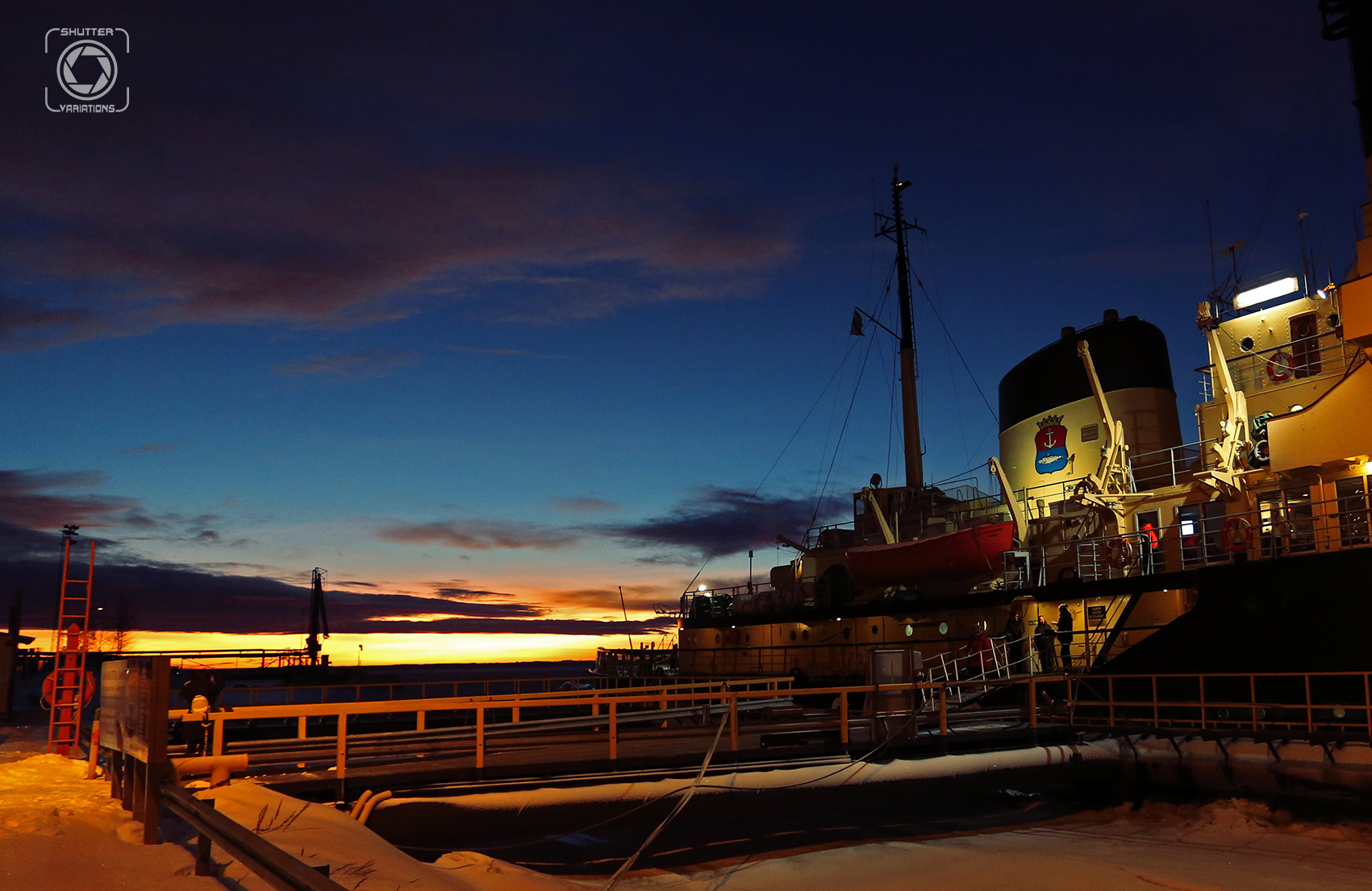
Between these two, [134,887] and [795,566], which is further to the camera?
[795,566]

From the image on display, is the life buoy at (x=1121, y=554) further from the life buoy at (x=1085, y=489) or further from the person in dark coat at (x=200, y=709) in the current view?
the person in dark coat at (x=200, y=709)

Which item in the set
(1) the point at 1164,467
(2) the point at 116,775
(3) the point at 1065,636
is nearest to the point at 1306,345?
(1) the point at 1164,467

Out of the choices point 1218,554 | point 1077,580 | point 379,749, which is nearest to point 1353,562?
point 1218,554

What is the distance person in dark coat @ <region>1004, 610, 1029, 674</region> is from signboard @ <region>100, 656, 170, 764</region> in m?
17.7

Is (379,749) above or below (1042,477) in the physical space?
below

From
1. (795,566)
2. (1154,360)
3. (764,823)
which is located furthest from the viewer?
(795,566)

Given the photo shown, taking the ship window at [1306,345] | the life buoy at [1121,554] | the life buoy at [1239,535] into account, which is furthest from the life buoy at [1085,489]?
the ship window at [1306,345]

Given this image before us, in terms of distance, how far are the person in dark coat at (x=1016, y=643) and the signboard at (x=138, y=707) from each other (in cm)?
1774

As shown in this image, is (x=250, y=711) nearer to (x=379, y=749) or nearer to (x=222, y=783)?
(x=222, y=783)

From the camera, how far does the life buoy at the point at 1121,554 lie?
21.9 meters

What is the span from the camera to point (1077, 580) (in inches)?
862

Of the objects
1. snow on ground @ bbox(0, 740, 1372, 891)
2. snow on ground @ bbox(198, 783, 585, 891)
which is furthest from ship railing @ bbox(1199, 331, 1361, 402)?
snow on ground @ bbox(198, 783, 585, 891)

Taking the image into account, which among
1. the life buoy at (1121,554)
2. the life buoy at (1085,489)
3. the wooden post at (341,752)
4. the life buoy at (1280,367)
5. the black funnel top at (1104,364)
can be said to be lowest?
the wooden post at (341,752)

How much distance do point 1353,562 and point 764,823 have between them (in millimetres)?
11453
